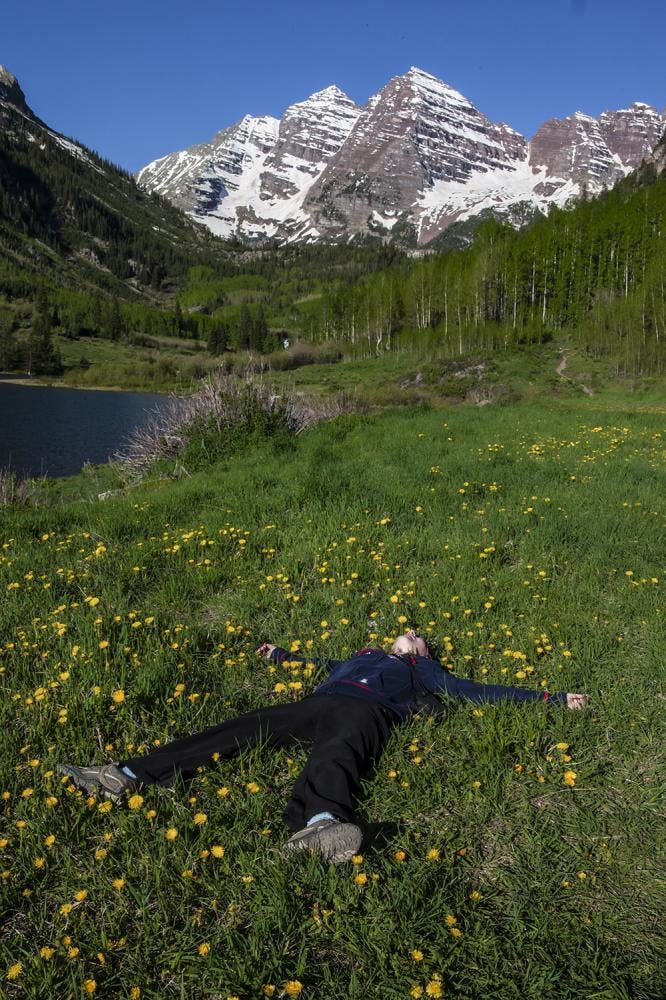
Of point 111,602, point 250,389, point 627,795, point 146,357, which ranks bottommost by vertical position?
point 627,795

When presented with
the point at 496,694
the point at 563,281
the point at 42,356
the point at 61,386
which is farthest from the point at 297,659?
the point at 42,356

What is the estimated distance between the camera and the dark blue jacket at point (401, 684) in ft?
13.9

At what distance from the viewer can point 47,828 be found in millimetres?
3270

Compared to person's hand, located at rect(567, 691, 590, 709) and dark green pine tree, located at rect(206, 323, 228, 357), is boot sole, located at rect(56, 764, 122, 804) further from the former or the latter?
dark green pine tree, located at rect(206, 323, 228, 357)

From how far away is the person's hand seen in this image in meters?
4.32

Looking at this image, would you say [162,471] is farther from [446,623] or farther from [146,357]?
[146,357]

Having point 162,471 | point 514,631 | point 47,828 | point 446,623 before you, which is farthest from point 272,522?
point 162,471

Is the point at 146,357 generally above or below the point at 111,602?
above

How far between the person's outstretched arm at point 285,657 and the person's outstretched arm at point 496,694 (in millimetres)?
979

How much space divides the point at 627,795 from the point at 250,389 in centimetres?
1562

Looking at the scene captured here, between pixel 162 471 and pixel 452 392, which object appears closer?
pixel 162 471

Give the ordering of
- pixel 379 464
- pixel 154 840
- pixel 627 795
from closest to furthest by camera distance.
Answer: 1. pixel 154 840
2. pixel 627 795
3. pixel 379 464

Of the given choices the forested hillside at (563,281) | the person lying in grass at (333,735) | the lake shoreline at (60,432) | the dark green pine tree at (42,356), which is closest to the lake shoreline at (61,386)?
the dark green pine tree at (42,356)

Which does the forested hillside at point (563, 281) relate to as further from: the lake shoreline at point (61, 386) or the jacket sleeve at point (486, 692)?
the lake shoreline at point (61, 386)
